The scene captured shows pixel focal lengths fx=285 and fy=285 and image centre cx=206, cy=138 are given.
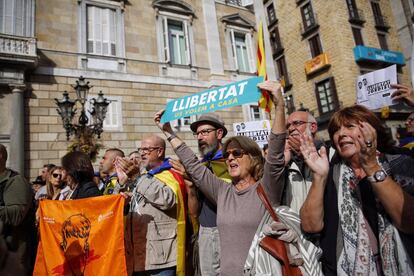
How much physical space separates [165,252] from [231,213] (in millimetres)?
1102

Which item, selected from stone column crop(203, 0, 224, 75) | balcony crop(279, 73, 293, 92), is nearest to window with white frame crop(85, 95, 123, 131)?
stone column crop(203, 0, 224, 75)

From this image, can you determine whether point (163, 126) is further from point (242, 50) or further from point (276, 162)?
point (242, 50)

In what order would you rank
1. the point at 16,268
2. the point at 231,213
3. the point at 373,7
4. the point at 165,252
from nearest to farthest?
the point at 231,213 < the point at 16,268 < the point at 165,252 < the point at 373,7

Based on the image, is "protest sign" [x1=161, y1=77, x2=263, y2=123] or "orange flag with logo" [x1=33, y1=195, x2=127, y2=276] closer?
"orange flag with logo" [x1=33, y1=195, x2=127, y2=276]

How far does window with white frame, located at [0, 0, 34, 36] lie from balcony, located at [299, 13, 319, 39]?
68.9 feet

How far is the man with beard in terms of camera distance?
2604 mm

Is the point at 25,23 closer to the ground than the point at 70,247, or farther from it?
farther from it

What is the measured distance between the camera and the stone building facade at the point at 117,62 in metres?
9.80

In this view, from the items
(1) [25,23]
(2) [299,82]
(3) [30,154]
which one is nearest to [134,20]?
(1) [25,23]

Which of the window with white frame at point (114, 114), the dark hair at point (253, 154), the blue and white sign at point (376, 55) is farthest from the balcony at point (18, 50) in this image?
the blue and white sign at point (376, 55)

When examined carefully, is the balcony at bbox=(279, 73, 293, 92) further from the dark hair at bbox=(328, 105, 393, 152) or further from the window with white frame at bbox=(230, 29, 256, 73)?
the dark hair at bbox=(328, 105, 393, 152)

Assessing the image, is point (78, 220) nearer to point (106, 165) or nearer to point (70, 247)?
point (70, 247)

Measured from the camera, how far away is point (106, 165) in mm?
4762

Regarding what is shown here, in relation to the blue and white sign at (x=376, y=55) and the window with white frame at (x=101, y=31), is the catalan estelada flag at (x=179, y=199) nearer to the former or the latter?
the window with white frame at (x=101, y=31)
